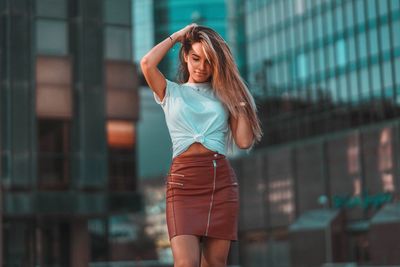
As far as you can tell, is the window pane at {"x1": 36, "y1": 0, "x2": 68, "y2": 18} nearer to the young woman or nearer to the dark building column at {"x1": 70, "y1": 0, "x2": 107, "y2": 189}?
the dark building column at {"x1": 70, "y1": 0, "x2": 107, "y2": 189}

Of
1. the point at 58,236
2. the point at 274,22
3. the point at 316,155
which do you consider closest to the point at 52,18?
the point at 58,236

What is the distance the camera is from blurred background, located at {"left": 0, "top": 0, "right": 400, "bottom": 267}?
29.4 meters

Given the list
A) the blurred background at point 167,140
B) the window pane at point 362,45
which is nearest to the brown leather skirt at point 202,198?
the blurred background at point 167,140

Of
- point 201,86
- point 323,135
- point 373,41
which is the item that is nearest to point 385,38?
point 373,41

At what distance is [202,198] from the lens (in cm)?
394

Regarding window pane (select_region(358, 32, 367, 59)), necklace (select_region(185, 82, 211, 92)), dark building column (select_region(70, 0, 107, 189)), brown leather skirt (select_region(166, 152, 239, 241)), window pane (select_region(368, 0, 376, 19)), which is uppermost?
window pane (select_region(368, 0, 376, 19))

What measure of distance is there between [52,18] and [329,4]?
115ft

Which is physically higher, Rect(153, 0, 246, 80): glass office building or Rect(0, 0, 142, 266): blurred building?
Rect(153, 0, 246, 80): glass office building

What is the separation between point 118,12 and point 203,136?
2732 centimetres

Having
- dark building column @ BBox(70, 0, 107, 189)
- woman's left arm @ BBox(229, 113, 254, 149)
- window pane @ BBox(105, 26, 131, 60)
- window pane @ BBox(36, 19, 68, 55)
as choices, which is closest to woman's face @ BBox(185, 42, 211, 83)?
woman's left arm @ BBox(229, 113, 254, 149)

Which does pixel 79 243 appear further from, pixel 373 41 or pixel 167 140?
pixel 167 140

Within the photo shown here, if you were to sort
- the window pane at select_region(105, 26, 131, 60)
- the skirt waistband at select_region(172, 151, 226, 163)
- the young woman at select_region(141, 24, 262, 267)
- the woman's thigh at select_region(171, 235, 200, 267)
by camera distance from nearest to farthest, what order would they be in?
the woman's thigh at select_region(171, 235, 200, 267)
the young woman at select_region(141, 24, 262, 267)
the skirt waistband at select_region(172, 151, 226, 163)
the window pane at select_region(105, 26, 131, 60)

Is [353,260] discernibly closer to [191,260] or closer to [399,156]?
[399,156]

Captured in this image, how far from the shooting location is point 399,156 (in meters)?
51.9
